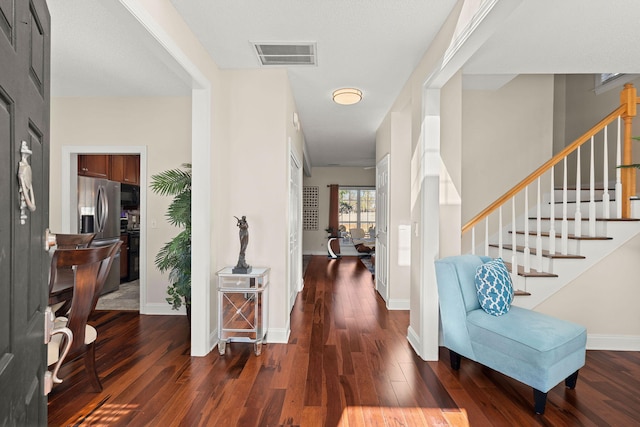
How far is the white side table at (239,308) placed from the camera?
2953 mm

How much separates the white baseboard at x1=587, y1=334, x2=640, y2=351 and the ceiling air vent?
3.59m

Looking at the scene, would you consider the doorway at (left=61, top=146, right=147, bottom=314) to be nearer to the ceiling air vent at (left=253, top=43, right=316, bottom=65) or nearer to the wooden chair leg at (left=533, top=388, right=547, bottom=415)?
the ceiling air vent at (left=253, top=43, right=316, bottom=65)

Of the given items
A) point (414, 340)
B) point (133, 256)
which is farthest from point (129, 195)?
point (414, 340)

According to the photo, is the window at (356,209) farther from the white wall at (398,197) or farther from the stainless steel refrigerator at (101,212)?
the stainless steel refrigerator at (101,212)

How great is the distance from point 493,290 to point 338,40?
2280 mm

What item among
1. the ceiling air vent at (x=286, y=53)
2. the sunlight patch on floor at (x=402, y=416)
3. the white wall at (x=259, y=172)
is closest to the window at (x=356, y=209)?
the white wall at (x=259, y=172)

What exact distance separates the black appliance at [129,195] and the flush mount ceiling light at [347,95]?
3.94 meters

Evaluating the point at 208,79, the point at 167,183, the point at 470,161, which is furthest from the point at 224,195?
the point at 470,161

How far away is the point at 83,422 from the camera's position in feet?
6.51

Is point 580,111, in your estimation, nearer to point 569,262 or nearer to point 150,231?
point 569,262

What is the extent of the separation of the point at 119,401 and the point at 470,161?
4225 mm

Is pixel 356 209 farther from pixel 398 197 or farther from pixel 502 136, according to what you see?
pixel 502 136

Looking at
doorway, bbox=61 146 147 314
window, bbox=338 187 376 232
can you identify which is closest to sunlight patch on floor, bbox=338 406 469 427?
doorway, bbox=61 146 147 314

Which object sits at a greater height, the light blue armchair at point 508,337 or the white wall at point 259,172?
the white wall at point 259,172
